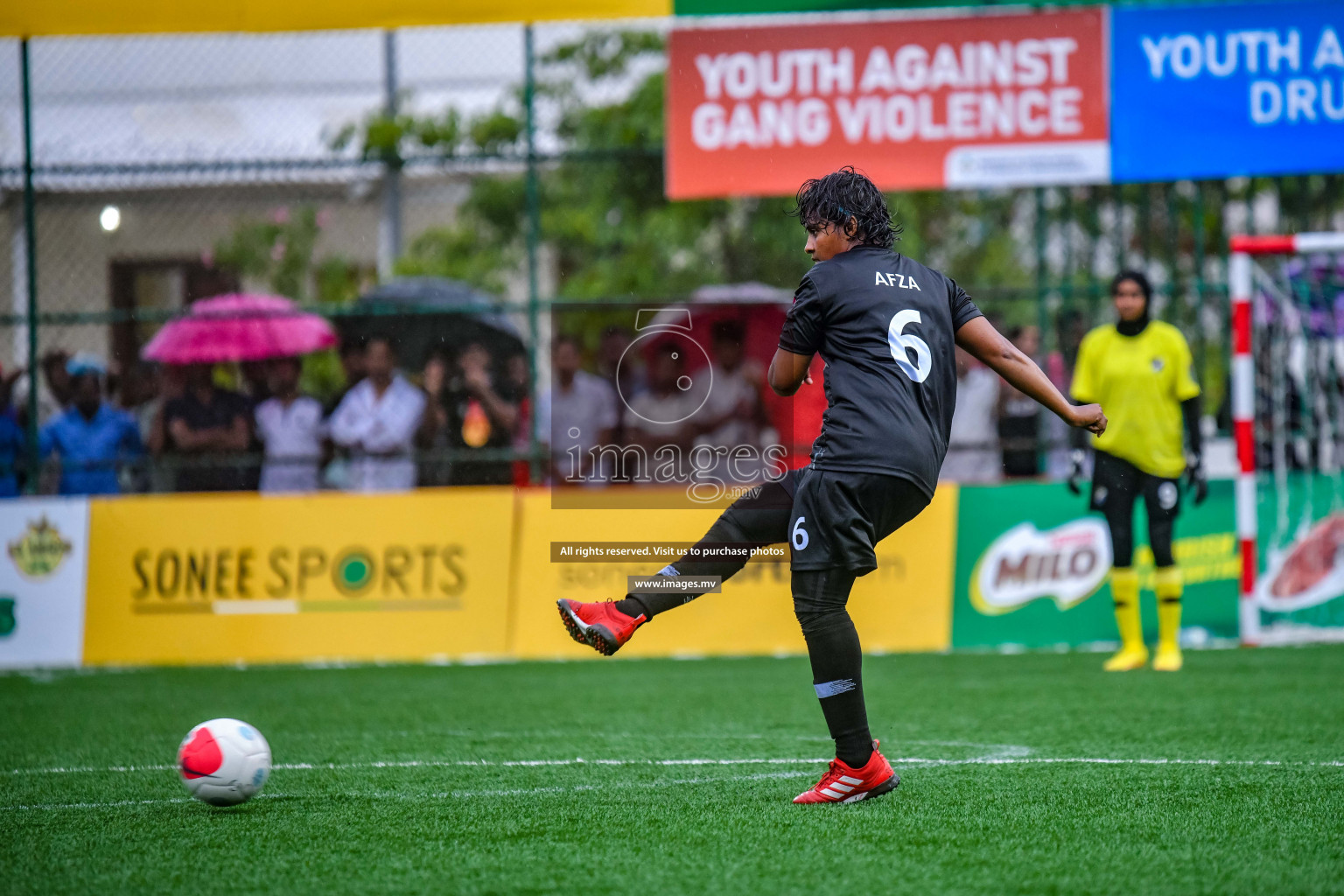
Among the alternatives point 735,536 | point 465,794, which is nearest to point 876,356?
point 735,536

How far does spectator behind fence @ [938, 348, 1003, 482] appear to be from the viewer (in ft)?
36.6

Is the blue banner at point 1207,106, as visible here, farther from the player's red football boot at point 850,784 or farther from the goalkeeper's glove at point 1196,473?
the player's red football boot at point 850,784

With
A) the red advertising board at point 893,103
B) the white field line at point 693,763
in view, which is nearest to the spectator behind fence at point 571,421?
the red advertising board at point 893,103

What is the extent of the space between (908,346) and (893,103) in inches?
253

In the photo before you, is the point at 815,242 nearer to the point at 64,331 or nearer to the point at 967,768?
the point at 967,768

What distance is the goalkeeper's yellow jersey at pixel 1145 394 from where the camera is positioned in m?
8.81

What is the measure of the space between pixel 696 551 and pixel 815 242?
1088mm

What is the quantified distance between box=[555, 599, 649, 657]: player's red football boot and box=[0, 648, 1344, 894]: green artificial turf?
54 cm

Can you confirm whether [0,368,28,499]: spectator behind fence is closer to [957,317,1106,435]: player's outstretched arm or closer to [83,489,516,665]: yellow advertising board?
[83,489,516,665]: yellow advertising board

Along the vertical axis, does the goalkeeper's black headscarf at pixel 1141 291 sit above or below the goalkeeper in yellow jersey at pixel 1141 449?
above

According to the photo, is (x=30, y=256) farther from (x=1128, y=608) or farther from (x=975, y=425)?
(x=1128, y=608)

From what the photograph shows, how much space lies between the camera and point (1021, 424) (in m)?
11.3

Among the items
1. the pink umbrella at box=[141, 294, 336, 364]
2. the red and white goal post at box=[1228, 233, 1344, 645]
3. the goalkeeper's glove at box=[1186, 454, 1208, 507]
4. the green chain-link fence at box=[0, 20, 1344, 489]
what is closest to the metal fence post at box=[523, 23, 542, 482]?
the green chain-link fence at box=[0, 20, 1344, 489]

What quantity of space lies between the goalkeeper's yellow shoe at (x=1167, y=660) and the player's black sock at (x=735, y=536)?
472 centimetres
